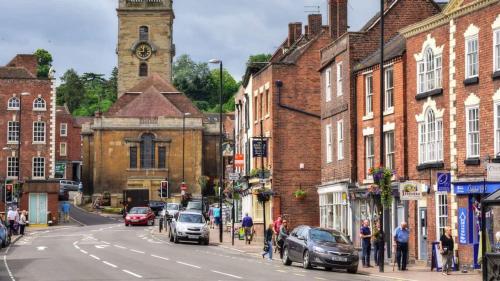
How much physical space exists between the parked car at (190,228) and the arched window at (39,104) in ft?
115

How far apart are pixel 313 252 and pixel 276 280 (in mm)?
5995

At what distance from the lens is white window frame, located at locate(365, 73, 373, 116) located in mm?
43312

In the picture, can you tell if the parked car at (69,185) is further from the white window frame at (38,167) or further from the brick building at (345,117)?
the brick building at (345,117)

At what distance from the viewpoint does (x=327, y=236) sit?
115 feet

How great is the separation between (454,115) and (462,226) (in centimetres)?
378

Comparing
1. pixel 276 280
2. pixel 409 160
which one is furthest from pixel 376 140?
pixel 276 280

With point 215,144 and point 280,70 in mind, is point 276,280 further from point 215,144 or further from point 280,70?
point 215,144

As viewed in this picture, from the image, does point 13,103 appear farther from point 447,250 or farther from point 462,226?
point 447,250

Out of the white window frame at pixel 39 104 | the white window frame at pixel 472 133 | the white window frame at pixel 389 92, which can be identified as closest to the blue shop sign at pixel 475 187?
the white window frame at pixel 472 133

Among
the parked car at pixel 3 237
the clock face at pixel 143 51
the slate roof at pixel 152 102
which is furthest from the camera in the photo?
the clock face at pixel 143 51

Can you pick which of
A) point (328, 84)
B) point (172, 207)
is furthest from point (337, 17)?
point (172, 207)

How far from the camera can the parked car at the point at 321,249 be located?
33.9 meters

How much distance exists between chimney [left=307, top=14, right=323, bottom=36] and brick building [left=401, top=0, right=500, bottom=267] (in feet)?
95.4

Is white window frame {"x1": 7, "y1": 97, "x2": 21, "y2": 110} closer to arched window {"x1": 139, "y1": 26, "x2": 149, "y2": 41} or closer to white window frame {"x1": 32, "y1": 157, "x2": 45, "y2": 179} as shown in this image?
white window frame {"x1": 32, "y1": 157, "x2": 45, "y2": 179}
